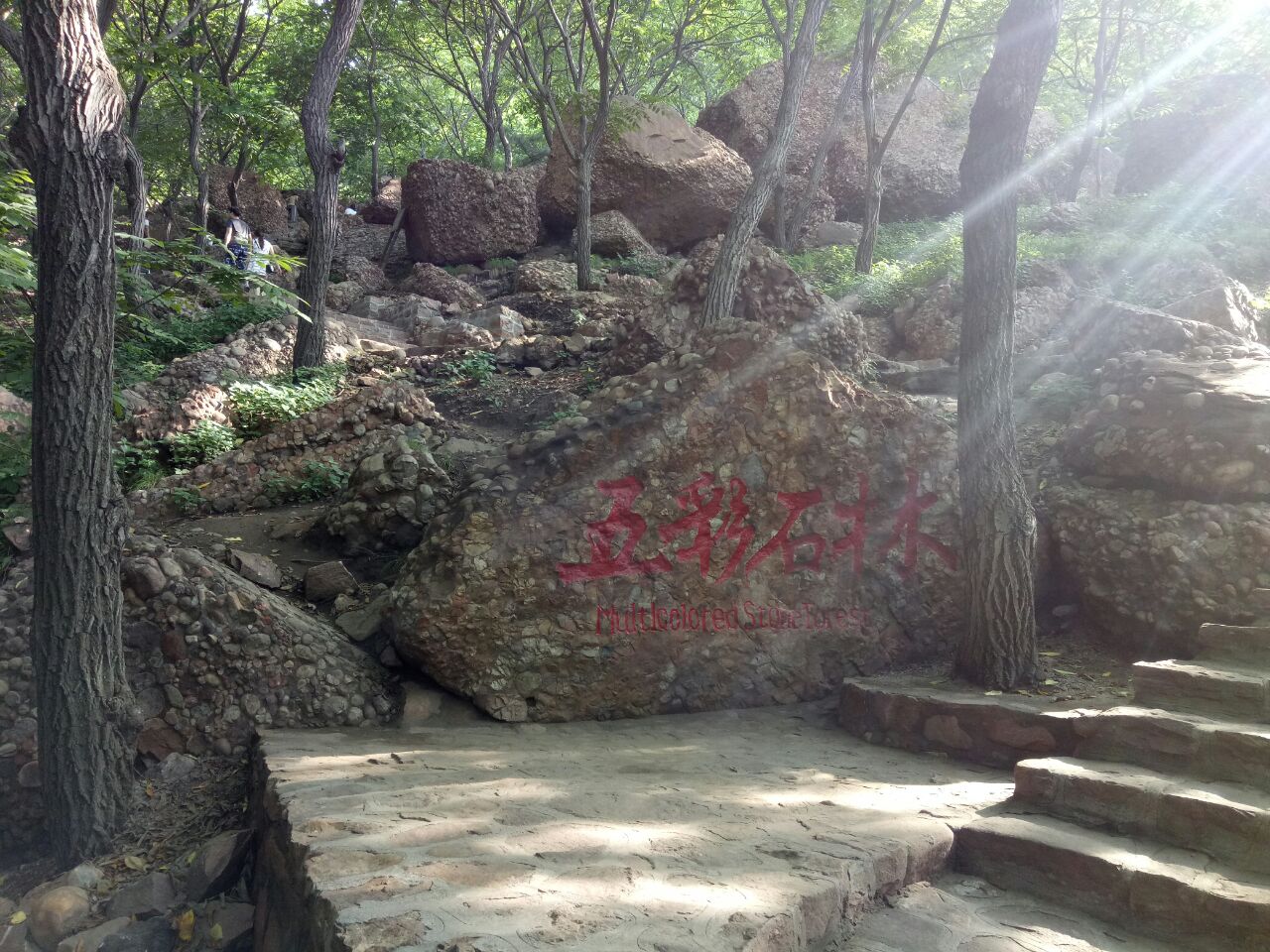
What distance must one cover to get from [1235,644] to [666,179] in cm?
1312

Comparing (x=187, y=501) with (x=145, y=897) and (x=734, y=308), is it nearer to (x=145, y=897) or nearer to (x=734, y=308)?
(x=145, y=897)

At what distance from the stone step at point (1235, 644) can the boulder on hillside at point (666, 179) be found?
12.7 m

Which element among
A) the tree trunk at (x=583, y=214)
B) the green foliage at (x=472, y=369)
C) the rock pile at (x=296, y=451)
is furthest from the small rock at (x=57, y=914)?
the tree trunk at (x=583, y=214)

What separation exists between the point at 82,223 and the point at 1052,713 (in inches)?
163

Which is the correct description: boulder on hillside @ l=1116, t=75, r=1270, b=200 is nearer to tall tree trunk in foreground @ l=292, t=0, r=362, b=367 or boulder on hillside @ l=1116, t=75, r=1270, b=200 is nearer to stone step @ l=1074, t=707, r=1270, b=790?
tall tree trunk in foreground @ l=292, t=0, r=362, b=367

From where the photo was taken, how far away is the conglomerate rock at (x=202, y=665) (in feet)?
12.6

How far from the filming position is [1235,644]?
3746 mm

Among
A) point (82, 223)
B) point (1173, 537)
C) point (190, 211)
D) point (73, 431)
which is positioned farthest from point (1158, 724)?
point (190, 211)

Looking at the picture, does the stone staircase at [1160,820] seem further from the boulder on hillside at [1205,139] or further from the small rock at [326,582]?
the boulder on hillside at [1205,139]

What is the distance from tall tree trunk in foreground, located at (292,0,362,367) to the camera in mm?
8484

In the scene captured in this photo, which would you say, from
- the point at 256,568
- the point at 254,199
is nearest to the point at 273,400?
the point at 256,568

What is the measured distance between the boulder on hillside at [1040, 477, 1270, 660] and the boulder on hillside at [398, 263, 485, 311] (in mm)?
10070

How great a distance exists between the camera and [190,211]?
69.7ft

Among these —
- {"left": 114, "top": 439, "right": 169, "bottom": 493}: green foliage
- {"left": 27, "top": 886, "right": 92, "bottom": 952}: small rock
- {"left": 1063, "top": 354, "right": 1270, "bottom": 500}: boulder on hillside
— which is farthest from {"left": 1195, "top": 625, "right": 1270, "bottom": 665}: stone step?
{"left": 114, "top": 439, "right": 169, "bottom": 493}: green foliage
